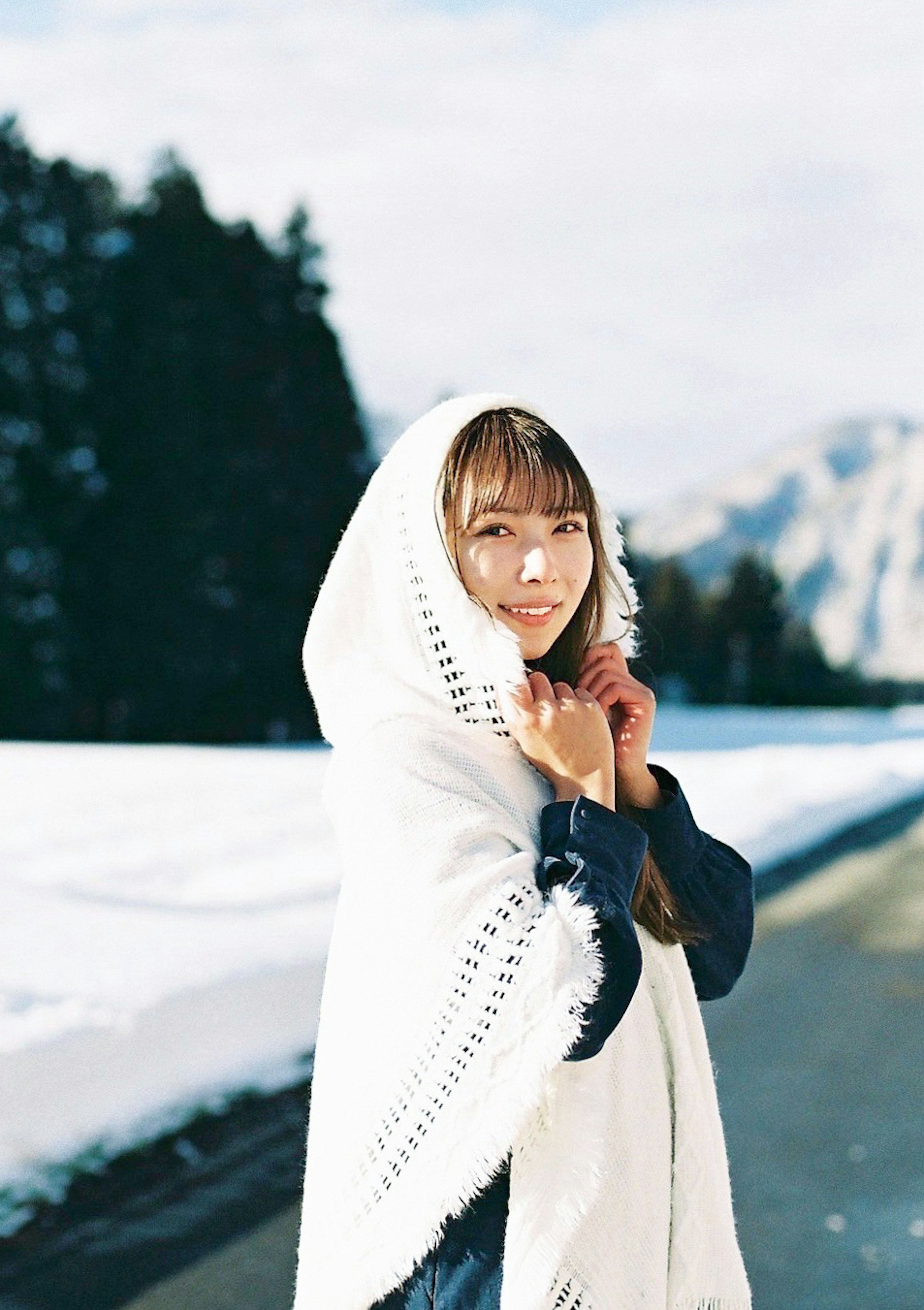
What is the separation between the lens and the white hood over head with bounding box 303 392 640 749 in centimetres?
171

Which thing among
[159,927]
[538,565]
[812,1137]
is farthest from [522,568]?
[159,927]

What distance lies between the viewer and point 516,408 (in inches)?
70.4

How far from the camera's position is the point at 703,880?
1895 mm

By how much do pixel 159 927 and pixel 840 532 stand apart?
6329 inches

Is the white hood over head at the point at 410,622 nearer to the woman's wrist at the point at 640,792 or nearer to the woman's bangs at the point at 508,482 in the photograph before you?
the woman's bangs at the point at 508,482

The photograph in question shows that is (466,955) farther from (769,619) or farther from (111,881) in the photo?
(769,619)

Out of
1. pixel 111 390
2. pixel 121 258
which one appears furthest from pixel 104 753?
pixel 121 258

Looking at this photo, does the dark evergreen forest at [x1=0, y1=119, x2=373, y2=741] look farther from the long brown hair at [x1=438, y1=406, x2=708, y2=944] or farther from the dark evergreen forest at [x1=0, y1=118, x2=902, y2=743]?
the long brown hair at [x1=438, y1=406, x2=708, y2=944]

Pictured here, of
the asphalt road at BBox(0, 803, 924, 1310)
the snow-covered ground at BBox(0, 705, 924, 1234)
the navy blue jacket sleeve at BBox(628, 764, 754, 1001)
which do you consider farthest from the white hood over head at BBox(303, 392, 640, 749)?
the snow-covered ground at BBox(0, 705, 924, 1234)

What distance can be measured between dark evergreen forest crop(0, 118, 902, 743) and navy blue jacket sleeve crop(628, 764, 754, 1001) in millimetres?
19991

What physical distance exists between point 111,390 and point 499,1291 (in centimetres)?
2316

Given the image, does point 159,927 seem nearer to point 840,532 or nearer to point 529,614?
point 529,614

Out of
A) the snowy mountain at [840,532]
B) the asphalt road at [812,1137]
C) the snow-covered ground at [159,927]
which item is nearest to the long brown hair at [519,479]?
the asphalt road at [812,1137]

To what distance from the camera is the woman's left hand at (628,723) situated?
6.15 feet
